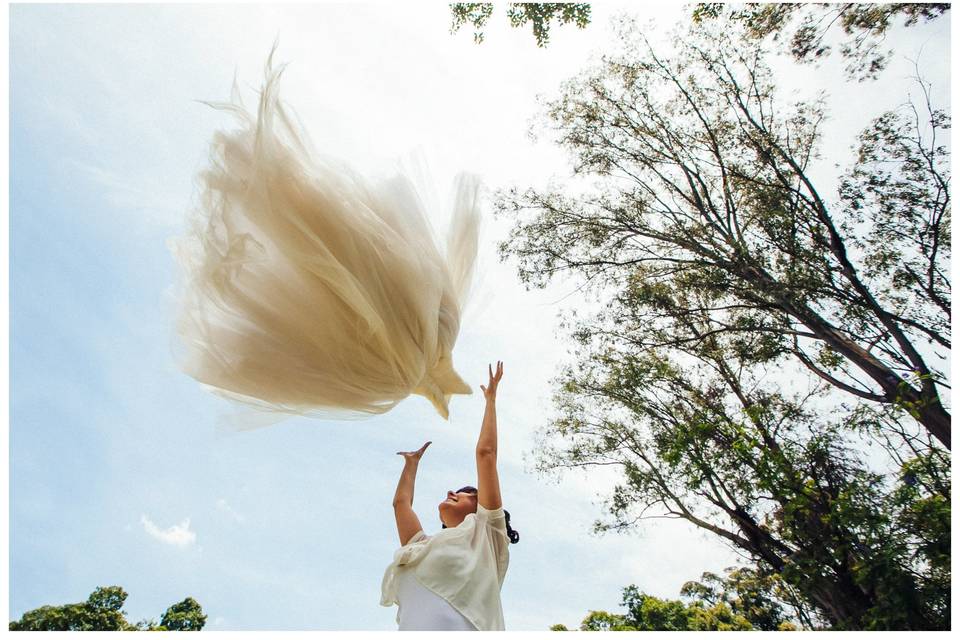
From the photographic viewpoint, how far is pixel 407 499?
224cm

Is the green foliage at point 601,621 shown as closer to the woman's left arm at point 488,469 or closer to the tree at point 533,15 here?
the woman's left arm at point 488,469

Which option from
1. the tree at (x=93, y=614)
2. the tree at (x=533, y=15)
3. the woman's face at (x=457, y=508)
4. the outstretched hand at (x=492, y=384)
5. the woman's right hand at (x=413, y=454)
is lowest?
the tree at (x=93, y=614)

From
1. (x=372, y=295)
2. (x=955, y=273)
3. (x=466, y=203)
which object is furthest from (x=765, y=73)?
(x=372, y=295)

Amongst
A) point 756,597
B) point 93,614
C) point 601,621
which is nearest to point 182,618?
point 93,614

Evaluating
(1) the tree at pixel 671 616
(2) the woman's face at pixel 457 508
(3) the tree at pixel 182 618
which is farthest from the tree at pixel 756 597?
(3) the tree at pixel 182 618

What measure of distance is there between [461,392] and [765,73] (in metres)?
4.15

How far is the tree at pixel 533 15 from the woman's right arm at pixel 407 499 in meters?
2.84

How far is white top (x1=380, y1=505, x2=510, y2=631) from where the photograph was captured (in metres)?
1.78

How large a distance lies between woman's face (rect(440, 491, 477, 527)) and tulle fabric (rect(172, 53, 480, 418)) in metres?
0.52

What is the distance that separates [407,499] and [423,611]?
20.5 inches

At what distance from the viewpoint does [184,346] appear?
6.38 ft

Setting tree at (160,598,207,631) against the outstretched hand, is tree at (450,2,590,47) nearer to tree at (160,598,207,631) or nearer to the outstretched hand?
the outstretched hand

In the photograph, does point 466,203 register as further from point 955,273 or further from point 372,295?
point 955,273

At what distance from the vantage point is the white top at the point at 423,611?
5.71 ft
